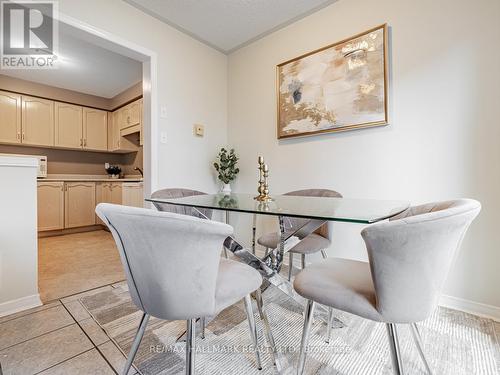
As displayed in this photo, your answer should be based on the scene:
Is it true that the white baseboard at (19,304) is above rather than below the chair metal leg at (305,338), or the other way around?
below

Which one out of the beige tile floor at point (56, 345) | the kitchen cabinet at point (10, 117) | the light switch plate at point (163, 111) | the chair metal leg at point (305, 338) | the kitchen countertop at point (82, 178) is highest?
the kitchen cabinet at point (10, 117)

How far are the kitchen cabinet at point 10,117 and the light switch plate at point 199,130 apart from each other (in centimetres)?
316

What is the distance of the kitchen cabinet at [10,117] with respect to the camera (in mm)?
3670

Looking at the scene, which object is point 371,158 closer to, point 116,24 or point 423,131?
point 423,131

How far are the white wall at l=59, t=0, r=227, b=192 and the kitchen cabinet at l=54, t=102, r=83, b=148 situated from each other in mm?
2907

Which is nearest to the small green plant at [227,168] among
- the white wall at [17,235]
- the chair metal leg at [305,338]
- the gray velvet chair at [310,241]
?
the gray velvet chair at [310,241]

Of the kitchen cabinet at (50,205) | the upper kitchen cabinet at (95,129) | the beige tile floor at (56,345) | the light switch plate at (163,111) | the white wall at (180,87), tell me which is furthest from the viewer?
the upper kitchen cabinet at (95,129)

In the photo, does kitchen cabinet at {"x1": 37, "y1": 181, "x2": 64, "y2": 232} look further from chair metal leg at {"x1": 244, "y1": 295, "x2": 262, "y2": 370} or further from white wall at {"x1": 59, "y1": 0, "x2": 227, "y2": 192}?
chair metal leg at {"x1": 244, "y1": 295, "x2": 262, "y2": 370}

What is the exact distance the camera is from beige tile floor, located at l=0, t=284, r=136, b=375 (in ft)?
3.72

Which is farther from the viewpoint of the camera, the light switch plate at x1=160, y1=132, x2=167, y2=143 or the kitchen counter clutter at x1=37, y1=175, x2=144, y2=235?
the kitchen counter clutter at x1=37, y1=175, x2=144, y2=235

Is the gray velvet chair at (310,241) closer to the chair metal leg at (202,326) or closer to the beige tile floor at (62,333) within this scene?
the chair metal leg at (202,326)

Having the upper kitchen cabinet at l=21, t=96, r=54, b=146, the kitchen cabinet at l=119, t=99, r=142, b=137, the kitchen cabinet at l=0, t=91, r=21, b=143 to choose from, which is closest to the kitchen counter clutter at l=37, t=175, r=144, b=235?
the upper kitchen cabinet at l=21, t=96, r=54, b=146

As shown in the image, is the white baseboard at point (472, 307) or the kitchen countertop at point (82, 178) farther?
the kitchen countertop at point (82, 178)

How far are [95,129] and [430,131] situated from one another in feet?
16.9
